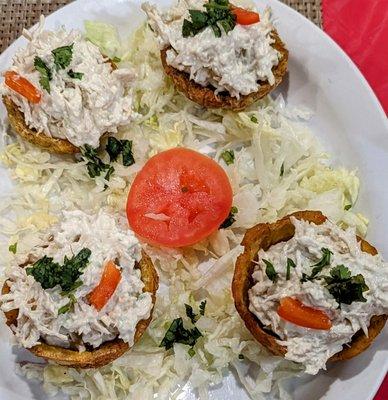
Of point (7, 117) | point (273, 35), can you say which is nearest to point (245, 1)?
point (273, 35)

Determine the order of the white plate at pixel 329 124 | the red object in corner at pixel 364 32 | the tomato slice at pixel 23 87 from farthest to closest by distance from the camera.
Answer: the red object in corner at pixel 364 32, the tomato slice at pixel 23 87, the white plate at pixel 329 124

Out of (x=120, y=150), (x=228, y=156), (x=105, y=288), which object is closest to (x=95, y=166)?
(x=120, y=150)

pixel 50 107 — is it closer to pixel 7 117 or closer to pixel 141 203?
pixel 7 117

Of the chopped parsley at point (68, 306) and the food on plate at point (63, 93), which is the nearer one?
the chopped parsley at point (68, 306)

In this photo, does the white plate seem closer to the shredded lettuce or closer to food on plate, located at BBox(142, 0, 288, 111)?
the shredded lettuce

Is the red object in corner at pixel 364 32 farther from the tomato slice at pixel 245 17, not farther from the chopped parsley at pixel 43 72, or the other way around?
the chopped parsley at pixel 43 72

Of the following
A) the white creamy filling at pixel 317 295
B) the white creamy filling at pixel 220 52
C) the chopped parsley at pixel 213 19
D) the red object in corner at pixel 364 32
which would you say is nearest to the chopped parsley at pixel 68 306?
the white creamy filling at pixel 317 295

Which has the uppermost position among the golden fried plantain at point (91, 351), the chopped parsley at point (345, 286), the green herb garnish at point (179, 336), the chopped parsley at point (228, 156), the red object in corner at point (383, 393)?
the chopped parsley at point (345, 286)

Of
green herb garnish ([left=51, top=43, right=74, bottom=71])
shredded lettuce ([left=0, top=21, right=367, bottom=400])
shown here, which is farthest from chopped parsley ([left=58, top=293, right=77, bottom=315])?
green herb garnish ([left=51, top=43, right=74, bottom=71])
